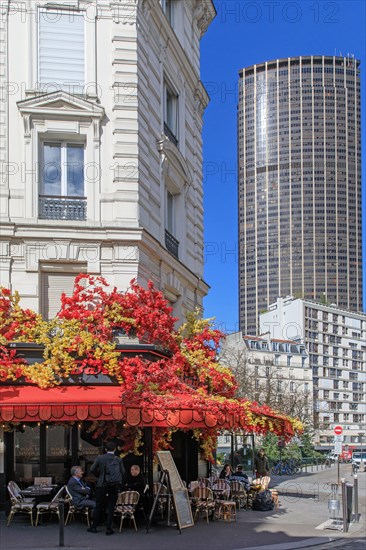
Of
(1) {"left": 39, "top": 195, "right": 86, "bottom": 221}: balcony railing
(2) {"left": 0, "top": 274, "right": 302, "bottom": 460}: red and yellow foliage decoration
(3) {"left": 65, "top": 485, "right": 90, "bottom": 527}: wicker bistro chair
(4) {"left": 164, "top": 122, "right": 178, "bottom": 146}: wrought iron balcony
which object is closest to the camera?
(3) {"left": 65, "top": 485, "right": 90, "bottom": 527}: wicker bistro chair

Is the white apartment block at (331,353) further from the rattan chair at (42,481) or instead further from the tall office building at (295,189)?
the rattan chair at (42,481)

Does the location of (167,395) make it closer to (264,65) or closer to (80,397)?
(80,397)

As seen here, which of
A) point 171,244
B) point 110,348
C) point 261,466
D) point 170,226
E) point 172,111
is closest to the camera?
point 110,348

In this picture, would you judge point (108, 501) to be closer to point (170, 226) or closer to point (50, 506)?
point (50, 506)

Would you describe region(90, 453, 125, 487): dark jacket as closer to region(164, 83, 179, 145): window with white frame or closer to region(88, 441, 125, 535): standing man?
region(88, 441, 125, 535): standing man

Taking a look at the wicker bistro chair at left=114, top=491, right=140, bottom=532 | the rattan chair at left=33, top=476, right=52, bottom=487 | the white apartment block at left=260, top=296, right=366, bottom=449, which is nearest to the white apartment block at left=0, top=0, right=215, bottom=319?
the rattan chair at left=33, top=476, right=52, bottom=487

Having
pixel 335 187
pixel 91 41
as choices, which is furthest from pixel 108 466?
pixel 335 187

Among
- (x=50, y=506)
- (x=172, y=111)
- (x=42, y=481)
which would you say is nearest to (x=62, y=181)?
(x=172, y=111)

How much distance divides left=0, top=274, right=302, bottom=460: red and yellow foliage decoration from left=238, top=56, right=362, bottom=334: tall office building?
168 metres

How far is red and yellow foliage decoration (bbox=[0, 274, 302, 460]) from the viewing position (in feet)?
52.3

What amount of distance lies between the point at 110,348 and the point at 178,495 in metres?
3.35

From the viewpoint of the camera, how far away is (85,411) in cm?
1509

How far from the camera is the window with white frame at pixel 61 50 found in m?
18.5

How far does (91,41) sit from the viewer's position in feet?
61.3
